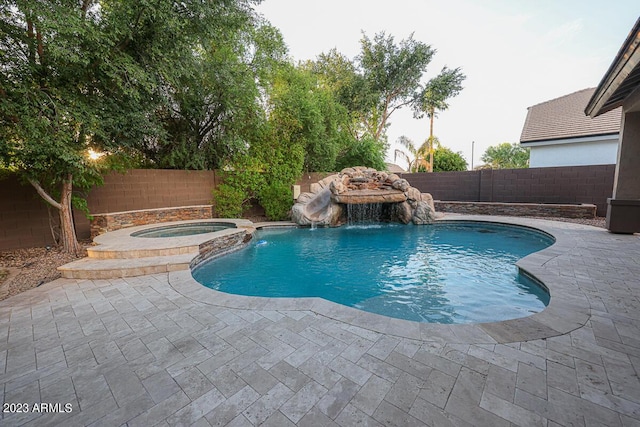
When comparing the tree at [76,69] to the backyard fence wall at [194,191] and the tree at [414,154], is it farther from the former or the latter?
the tree at [414,154]

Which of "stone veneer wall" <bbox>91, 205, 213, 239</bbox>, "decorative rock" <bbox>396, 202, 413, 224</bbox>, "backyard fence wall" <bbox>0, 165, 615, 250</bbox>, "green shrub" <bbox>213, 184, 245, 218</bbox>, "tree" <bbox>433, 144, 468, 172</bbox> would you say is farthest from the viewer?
"tree" <bbox>433, 144, 468, 172</bbox>

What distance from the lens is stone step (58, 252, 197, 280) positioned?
4285mm

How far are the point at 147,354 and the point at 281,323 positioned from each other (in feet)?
4.01

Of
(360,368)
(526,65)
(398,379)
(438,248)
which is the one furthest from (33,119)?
(526,65)

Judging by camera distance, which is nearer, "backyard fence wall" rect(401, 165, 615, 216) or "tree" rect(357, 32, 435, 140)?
"backyard fence wall" rect(401, 165, 615, 216)

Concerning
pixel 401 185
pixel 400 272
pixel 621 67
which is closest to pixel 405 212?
pixel 401 185

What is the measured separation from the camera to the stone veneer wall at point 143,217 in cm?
754

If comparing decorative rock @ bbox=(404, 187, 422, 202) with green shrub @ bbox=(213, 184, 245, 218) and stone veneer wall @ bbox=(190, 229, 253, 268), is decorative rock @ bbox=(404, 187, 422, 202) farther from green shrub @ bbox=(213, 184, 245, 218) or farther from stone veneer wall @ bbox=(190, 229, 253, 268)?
green shrub @ bbox=(213, 184, 245, 218)

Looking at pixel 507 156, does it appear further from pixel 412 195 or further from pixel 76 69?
pixel 76 69

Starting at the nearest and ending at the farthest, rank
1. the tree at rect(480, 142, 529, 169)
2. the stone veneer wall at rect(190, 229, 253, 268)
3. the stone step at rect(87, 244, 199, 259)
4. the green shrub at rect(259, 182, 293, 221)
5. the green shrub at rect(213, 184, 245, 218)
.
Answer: the stone step at rect(87, 244, 199, 259) < the stone veneer wall at rect(190, 229, 253, 268) < the green shrub at rect(213, 184, 245, 218) < the green shrub at rect(259, 182, 293, 221) < the tree at rect(480, 142, 529, 169)

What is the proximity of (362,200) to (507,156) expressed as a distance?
35716mm

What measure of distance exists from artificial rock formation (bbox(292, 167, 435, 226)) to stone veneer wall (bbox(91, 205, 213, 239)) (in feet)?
12.2

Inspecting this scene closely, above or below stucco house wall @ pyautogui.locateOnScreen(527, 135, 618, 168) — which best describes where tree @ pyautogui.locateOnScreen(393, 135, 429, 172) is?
above

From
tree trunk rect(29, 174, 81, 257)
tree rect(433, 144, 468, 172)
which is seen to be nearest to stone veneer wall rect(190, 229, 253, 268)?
tree trunk rect(29, 174, 81, 257)
